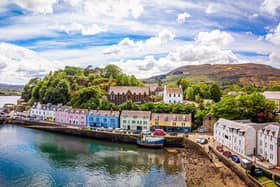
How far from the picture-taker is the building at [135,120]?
146ft

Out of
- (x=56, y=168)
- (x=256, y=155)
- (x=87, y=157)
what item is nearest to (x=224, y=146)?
(x=256, y=155)

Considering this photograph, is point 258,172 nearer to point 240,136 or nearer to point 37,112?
point 240,136

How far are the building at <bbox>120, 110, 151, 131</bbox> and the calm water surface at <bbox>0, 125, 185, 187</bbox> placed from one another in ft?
20.5

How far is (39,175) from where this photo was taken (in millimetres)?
26453

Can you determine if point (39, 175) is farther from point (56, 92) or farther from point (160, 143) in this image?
point (56, 92)

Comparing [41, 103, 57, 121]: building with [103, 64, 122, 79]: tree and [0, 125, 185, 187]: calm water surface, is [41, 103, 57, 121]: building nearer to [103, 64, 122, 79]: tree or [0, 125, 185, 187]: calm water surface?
[0, 125, 185, 187]: calm water surface

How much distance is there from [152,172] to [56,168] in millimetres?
10438

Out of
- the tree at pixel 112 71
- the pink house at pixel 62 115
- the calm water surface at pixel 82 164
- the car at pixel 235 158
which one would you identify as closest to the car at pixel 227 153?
the car at pixel 235 158

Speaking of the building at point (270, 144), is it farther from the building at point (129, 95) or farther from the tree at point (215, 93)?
the building at point (129, 95)

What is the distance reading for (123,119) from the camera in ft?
151

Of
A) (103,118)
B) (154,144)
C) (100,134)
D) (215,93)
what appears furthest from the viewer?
(215,93)

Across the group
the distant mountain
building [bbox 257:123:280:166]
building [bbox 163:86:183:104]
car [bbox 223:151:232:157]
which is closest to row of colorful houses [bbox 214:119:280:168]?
building [bbox 257:123:280:166]

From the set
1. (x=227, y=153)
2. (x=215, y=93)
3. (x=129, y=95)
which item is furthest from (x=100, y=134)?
(x=215, y=93)

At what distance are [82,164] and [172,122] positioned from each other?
17.8m
